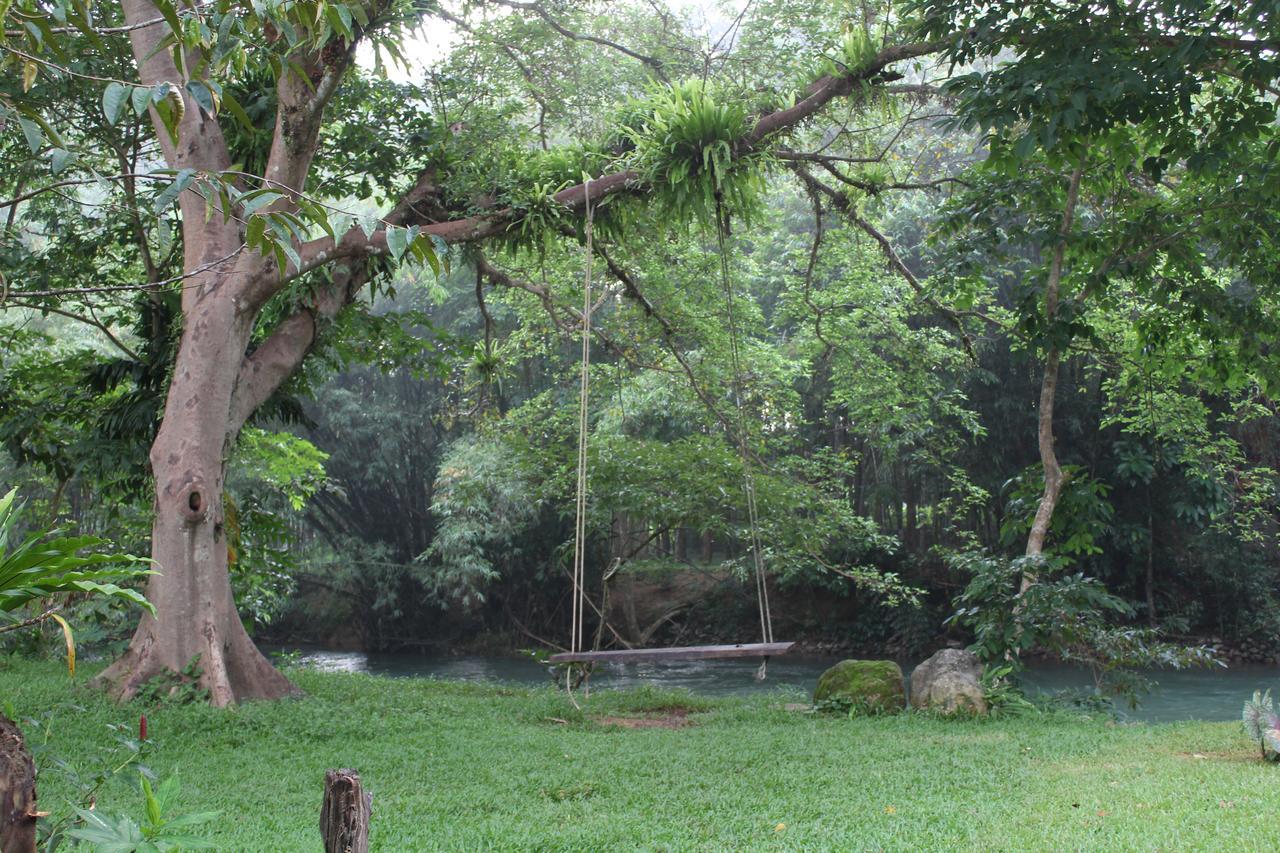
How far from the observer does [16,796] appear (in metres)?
1.77

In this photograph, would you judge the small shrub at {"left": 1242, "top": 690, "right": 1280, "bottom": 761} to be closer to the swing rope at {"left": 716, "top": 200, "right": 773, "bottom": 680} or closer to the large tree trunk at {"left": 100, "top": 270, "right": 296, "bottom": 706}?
the swing rope at {"left": 716, "top": 200, "right": 773, "bottom": 680}

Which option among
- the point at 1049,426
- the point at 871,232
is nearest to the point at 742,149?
the point at 871,232


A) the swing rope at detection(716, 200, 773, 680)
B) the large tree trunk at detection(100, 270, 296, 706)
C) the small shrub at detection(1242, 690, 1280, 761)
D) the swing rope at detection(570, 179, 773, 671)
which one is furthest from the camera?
the swing rope at detection(716, 200, 773, 680)

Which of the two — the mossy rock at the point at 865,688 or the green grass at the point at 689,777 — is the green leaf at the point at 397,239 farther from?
the mossy rock at the point at 865,688

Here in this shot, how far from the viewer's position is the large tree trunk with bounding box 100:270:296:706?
239 inches

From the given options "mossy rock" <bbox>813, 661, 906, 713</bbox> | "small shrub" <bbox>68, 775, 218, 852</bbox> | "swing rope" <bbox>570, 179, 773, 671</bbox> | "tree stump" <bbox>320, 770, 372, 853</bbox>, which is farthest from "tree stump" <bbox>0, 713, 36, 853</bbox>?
"mossy rock" <bbox>813, 661, 906, 713</bbox>

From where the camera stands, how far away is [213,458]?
633 cm

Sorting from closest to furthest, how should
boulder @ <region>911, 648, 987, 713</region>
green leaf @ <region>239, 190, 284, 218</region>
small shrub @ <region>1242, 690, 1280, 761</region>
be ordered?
green leaf @ <region>239, 190, 284, 218</region> < small shrub @ <region>1242, 690, 1280, 761</region> < boulder @ <region>911, 648, 987, 713</region>

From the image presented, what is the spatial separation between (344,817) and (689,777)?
3.02m

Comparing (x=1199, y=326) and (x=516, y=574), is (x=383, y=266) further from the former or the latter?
(x=516, y=574)

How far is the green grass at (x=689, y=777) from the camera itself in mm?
3646

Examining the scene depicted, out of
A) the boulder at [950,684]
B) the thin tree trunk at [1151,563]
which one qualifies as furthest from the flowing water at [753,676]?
the boulder at [950,684]

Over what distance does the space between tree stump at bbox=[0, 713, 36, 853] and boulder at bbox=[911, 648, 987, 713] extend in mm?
6063

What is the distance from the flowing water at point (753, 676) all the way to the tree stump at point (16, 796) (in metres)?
7.35
